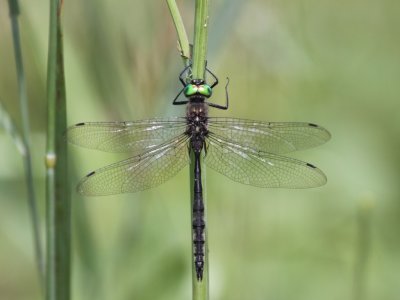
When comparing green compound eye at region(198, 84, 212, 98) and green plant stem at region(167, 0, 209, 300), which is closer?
green plant stem at region(167, 0, 209, 300)

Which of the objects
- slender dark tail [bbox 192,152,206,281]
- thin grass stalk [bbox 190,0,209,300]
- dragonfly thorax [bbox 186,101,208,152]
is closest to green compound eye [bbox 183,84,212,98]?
dragonfly thorax [bbox 186,101,208,152]

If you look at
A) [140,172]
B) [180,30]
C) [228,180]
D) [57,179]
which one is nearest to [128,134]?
[140,172]

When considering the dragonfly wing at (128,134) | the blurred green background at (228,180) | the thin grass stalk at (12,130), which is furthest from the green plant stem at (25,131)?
the blurred green background at (228,180)

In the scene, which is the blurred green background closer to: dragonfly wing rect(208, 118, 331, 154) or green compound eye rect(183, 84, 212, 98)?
green compound eye rect(183, 84, 212, 98)

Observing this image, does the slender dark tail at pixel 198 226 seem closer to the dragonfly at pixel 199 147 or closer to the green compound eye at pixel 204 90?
the dragonfly at pixel 199 147

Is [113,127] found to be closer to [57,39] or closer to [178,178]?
[57,39]

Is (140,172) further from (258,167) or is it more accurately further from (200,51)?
(200,51)
